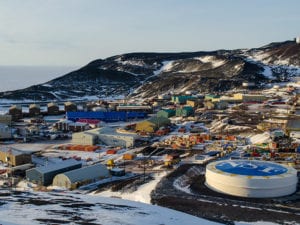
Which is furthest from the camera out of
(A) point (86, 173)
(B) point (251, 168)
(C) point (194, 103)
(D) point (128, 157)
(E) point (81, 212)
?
(C) point (194, 103)

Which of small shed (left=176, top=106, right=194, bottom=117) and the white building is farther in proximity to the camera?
small shed (left=176, top=106, right=194, bottom=117)

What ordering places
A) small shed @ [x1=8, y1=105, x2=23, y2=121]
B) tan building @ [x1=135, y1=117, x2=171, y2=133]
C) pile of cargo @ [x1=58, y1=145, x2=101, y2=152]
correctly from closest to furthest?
pile of cargo @ [x1=58, y1=145, x2=101, y2=152]
tan building @ [x1=135, y1=117, x2=171, y2=133]
small shed @ [x1=8, y1=105, x2=23, y2=121]

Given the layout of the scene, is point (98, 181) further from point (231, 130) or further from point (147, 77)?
point (147, 77)

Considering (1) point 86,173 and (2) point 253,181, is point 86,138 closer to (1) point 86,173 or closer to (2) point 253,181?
(1) point 86,173

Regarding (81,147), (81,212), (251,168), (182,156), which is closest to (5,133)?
(81,147)

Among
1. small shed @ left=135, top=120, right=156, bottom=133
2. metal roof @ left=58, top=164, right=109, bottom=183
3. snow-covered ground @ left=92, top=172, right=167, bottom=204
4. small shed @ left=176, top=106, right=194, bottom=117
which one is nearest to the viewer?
snow-covered ground @ left=92, top=172, right=167, bottom=204

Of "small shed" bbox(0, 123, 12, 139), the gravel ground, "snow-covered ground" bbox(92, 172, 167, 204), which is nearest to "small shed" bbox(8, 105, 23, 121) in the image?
"small shed" bbox(0, 123, 12, 139)

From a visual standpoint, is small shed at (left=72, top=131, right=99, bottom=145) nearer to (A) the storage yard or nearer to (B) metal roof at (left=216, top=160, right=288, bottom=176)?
(A) the storage yard
